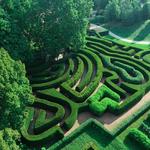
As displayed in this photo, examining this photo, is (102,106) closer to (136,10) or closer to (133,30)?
(133,30)

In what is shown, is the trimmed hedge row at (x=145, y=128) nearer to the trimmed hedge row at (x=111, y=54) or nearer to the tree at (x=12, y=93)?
the tree at (x=12, y=93)

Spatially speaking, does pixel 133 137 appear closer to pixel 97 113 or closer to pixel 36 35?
pixel 97 113

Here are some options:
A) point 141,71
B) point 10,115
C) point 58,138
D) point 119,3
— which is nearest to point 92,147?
point 58,138

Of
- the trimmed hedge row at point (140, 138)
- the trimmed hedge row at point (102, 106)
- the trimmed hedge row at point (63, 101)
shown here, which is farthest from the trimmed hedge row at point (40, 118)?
the trimmed hedge row at point (140, 138)

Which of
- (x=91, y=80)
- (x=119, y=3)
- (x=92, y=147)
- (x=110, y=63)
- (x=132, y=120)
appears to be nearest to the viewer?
(x=92, y=147)

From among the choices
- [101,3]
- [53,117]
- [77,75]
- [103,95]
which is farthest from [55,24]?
[101,3]
